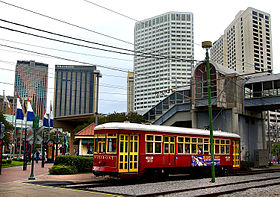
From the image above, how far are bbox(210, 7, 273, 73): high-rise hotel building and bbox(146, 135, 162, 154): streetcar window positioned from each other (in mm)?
133949

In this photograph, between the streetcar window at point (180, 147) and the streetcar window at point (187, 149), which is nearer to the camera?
the streetcar window at point (180, 147)

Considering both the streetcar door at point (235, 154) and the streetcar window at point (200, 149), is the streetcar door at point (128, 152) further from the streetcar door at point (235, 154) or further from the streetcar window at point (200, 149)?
the streetcar door at point (235, 154)

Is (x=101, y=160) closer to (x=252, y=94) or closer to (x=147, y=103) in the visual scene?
(x=252, y=94)

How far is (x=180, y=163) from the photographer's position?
1891 centimetres

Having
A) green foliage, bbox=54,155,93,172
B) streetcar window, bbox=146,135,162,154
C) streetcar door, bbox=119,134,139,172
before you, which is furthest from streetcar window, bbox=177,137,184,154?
green foliage, bbox=54,155,93,172

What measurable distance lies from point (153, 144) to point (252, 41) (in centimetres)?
14329

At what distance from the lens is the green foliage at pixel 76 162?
70.7 feet

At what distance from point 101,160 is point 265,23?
154 m

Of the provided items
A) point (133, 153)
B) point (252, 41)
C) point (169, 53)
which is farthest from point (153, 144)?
point (169, 53)

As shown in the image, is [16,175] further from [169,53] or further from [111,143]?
[169,53]

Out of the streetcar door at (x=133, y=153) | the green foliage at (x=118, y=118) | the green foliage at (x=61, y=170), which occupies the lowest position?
the green foliage at (x=61, y=170)

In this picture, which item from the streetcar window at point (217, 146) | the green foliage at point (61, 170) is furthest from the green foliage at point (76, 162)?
the streetcar window at point (217, 146)

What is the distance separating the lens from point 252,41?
486 ft

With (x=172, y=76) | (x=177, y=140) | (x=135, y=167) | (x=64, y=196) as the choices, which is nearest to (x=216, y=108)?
(x=177, y=140)
